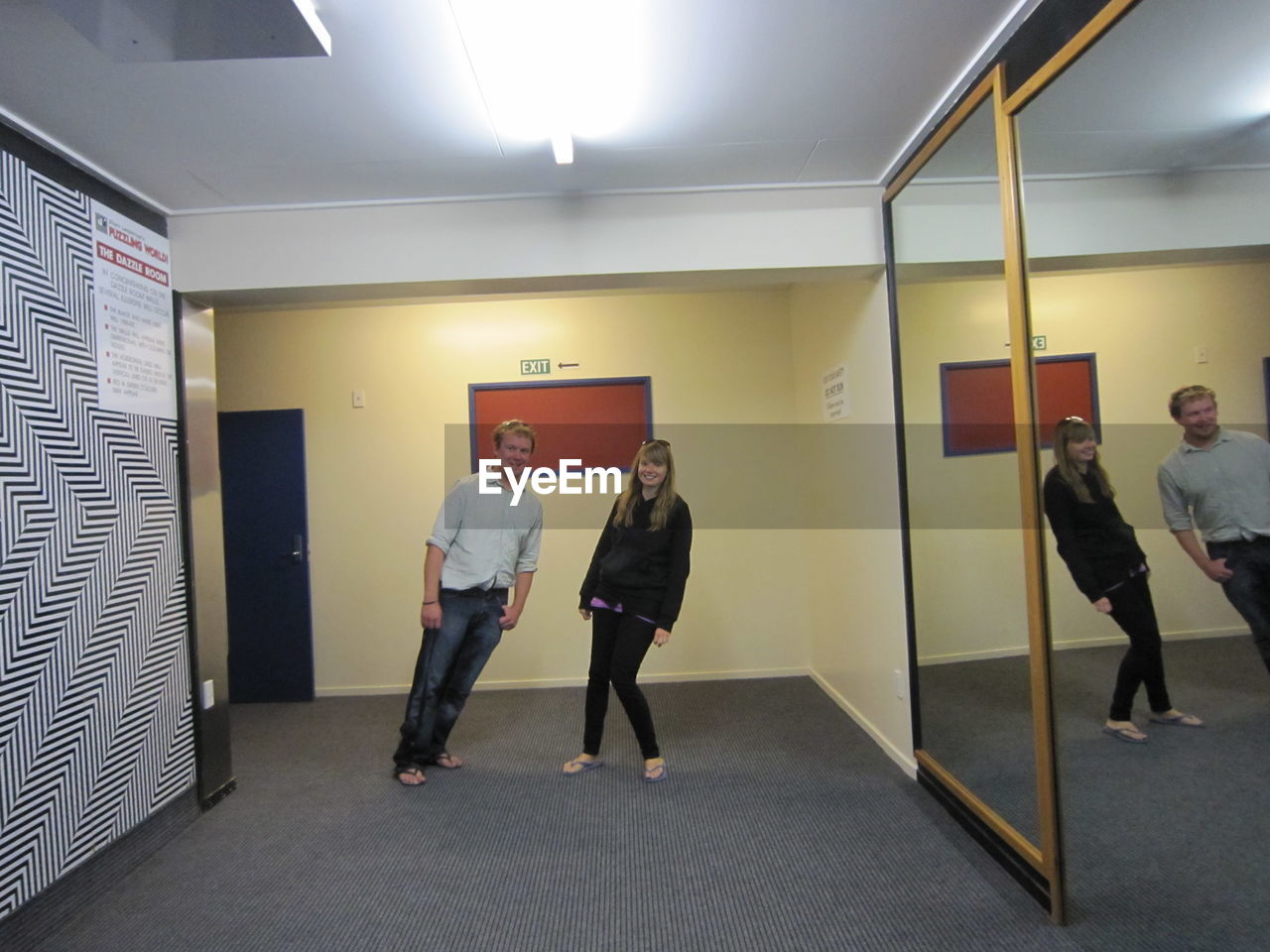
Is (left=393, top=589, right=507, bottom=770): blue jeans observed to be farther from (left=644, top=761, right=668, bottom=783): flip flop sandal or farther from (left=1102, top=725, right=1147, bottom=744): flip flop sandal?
(left=1102, top=725, right=1147, bottom=744): flip flop sandal

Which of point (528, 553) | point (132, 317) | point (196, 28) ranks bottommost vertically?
point (528, 553)

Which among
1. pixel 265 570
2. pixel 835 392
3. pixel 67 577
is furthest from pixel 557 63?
pixel 265 570

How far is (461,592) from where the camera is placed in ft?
9.65

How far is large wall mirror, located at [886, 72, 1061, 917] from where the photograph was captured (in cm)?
194

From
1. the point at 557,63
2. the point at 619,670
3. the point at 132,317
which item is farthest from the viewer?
the point at 619,670

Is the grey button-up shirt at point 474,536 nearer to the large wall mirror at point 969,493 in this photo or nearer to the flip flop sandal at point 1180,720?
the large wall mirror at point 969,493

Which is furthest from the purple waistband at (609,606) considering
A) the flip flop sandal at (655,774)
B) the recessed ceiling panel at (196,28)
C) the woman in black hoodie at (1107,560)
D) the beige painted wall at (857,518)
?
the recessed ceiling panel at (196,28)

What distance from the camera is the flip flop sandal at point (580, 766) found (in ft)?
9.71

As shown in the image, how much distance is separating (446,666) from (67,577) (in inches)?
54.4

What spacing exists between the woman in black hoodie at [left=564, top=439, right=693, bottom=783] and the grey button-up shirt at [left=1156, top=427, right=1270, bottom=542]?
5.70 ft

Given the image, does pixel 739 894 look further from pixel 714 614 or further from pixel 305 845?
pixel 714 614

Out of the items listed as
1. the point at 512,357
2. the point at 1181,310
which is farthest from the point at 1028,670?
the point at 512,357

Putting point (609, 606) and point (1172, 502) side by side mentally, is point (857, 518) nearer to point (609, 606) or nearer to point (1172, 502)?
point (609, 606)

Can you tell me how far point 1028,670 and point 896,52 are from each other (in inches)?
71.4
